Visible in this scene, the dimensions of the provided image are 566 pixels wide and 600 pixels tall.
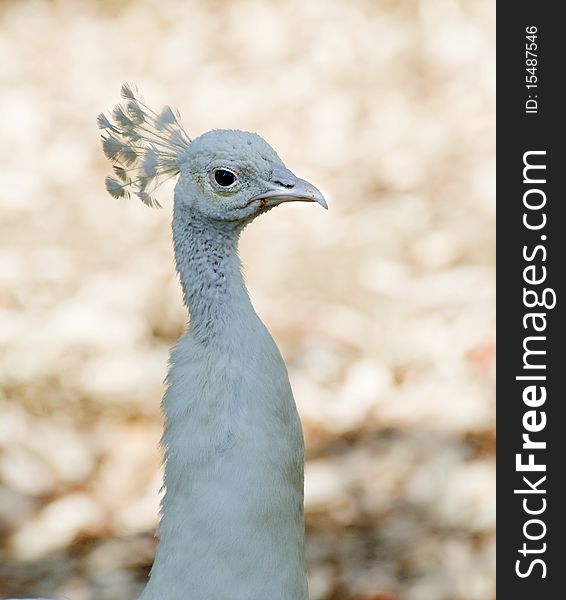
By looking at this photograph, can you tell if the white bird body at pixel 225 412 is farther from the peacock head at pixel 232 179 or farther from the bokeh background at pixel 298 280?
the bokeh background at pixel 298 280

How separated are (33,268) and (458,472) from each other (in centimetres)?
162

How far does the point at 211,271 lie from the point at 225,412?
24 centimetres

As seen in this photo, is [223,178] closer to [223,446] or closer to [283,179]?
[283,179]

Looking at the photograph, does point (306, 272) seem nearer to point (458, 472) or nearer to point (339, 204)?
point (339, 204)

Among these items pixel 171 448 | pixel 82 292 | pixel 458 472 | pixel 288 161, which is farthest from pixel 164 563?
pixel 288 161

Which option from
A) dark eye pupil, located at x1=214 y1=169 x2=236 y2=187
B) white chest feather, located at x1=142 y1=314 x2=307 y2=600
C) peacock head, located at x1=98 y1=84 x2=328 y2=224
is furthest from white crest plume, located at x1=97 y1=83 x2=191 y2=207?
white chest feather, located at x1=142 y1=314 x2=307 y2=600

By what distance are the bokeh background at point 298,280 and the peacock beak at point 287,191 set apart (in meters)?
1.21

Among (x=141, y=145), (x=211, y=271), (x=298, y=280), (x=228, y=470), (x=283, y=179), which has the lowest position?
(x=228, y=470)

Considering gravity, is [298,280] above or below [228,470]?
above

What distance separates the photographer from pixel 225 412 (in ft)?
6.22

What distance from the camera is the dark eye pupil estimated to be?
6.21 feet

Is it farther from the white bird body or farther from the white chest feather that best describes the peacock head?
the white chest feather

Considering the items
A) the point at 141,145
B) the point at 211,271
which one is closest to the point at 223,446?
the point at 211,271

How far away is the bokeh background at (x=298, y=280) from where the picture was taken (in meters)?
2.95
